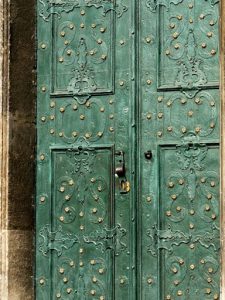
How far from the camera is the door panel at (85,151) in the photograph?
333 inches

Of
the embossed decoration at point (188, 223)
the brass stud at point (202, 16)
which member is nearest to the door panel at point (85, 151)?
the embossed decoration at point (188, 223)

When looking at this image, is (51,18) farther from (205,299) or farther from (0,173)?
(205,299)

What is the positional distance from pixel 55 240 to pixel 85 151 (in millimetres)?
777

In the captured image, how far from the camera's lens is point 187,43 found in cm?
837

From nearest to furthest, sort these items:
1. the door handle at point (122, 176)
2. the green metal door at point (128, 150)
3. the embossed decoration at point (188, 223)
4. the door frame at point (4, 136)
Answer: the embossed decoration at point (188, 223), the green metal door at point (128, 150), the door handle at point (122, 176), the door frame at point (4, 136)

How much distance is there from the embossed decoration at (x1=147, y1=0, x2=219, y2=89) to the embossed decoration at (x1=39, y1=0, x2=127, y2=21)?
274 millimetres

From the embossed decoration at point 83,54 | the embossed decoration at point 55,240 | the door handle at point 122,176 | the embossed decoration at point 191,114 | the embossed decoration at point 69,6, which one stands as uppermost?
the embossed decoration at point 69,6

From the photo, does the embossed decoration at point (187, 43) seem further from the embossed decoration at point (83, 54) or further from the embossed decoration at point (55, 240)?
the embossed decoration at point (55, 240)

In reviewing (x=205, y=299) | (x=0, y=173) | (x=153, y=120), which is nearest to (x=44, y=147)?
(x=0, y=173)

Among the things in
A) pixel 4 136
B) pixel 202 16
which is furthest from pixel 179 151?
pixel 4 136

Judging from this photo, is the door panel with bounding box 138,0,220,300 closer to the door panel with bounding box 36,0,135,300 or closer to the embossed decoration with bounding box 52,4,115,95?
the door panel with bounding box 36,0,135,300

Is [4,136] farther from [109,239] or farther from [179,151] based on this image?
[179,151]

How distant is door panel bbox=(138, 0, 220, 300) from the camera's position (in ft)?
26.8

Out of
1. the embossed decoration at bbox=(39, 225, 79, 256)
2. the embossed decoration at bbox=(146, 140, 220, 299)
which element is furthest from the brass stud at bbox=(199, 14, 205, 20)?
the embossed decoration at bbox=(39, 225, 79, 256)
